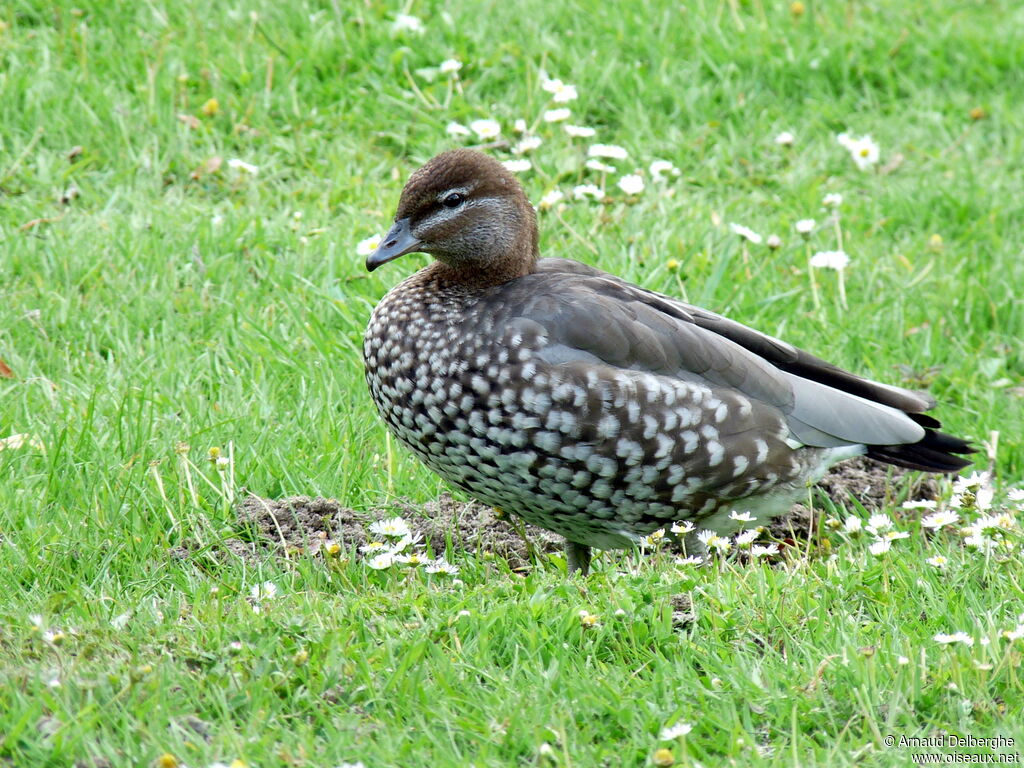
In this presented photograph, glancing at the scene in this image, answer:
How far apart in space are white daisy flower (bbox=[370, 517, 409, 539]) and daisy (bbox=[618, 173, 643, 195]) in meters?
2.53

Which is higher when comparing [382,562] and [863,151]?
[863,151]

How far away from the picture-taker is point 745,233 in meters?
5.91

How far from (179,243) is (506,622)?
117 inches

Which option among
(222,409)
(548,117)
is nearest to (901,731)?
(222,409)

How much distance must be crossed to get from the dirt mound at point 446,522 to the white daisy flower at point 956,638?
1173 millimetres

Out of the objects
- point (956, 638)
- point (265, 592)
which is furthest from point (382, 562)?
point (956, 638)

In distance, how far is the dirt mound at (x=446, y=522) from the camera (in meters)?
4.29

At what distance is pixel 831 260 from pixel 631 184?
39.0 inches

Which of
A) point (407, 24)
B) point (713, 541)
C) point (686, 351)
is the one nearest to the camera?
point (713, 541)

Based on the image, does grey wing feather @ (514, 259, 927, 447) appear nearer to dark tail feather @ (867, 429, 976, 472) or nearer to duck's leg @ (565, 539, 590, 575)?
dark tail feather @ (867, 429, 976, 472)

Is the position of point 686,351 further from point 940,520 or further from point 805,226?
point 805,226

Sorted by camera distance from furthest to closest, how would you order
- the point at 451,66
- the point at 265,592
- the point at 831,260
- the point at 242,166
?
the point at 451,66 < the point at 242,166 < the point at 831,260 < the point at 265,592

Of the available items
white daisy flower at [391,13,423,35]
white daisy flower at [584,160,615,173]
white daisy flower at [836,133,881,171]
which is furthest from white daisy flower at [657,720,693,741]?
white daisy flower at [391,13,423,35]

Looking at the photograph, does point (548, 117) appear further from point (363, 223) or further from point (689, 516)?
point (689, 516)
